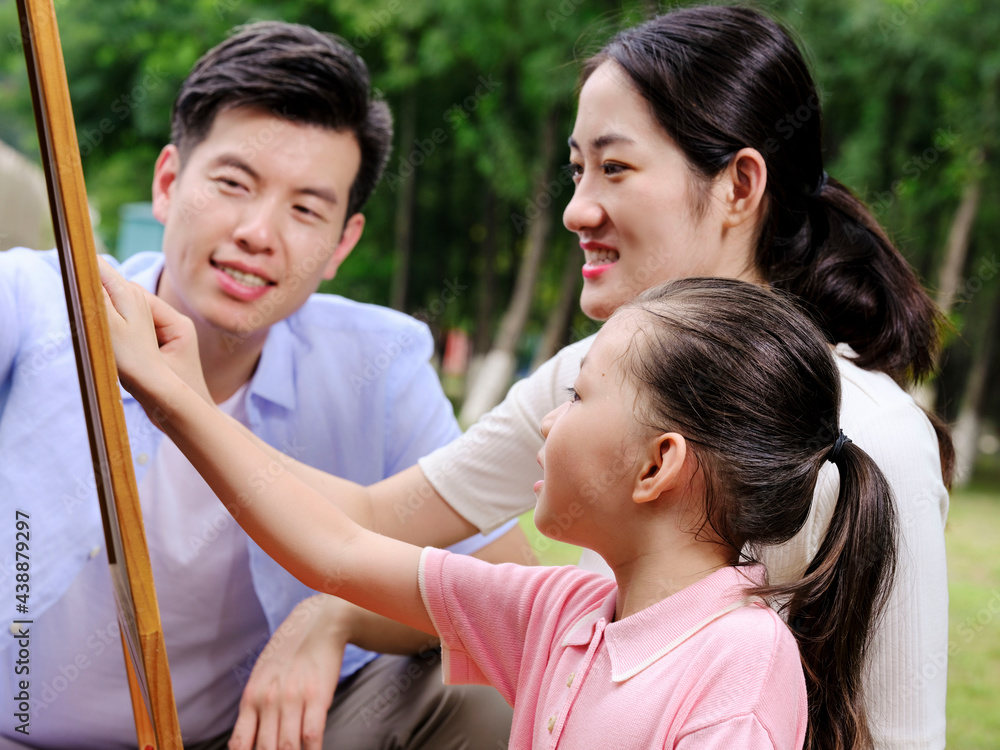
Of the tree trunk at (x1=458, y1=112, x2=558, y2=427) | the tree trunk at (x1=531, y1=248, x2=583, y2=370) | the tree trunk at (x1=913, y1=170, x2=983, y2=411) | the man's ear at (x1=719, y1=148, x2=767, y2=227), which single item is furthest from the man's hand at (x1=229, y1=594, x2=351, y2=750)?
the tree trunk at (x1=531, y1=248, x2=583, y2=370)

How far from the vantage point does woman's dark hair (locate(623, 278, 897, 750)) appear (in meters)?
1.51

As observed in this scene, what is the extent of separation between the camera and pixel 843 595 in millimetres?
1599

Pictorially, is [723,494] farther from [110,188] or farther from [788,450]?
[110,188]

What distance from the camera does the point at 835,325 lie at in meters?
2.23

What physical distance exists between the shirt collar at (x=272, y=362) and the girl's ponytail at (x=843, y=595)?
1586 millimetres

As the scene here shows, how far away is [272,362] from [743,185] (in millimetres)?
1361

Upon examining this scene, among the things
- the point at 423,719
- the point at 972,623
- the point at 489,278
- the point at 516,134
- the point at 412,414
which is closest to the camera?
the point at 423,719

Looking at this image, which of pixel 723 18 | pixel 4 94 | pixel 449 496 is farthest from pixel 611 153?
pixel 4 94

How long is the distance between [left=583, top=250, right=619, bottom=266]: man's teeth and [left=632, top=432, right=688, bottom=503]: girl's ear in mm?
829

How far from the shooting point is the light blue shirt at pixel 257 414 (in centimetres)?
241

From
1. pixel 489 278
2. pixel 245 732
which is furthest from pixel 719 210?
pixel 489 278

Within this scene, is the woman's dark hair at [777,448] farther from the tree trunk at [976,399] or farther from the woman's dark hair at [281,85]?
the tree trunk at [976,399]

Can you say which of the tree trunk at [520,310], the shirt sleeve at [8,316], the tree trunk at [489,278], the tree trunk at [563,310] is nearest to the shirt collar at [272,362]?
the shirt sleeve at [8,316]

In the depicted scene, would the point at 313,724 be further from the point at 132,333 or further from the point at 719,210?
the point at 719,210
